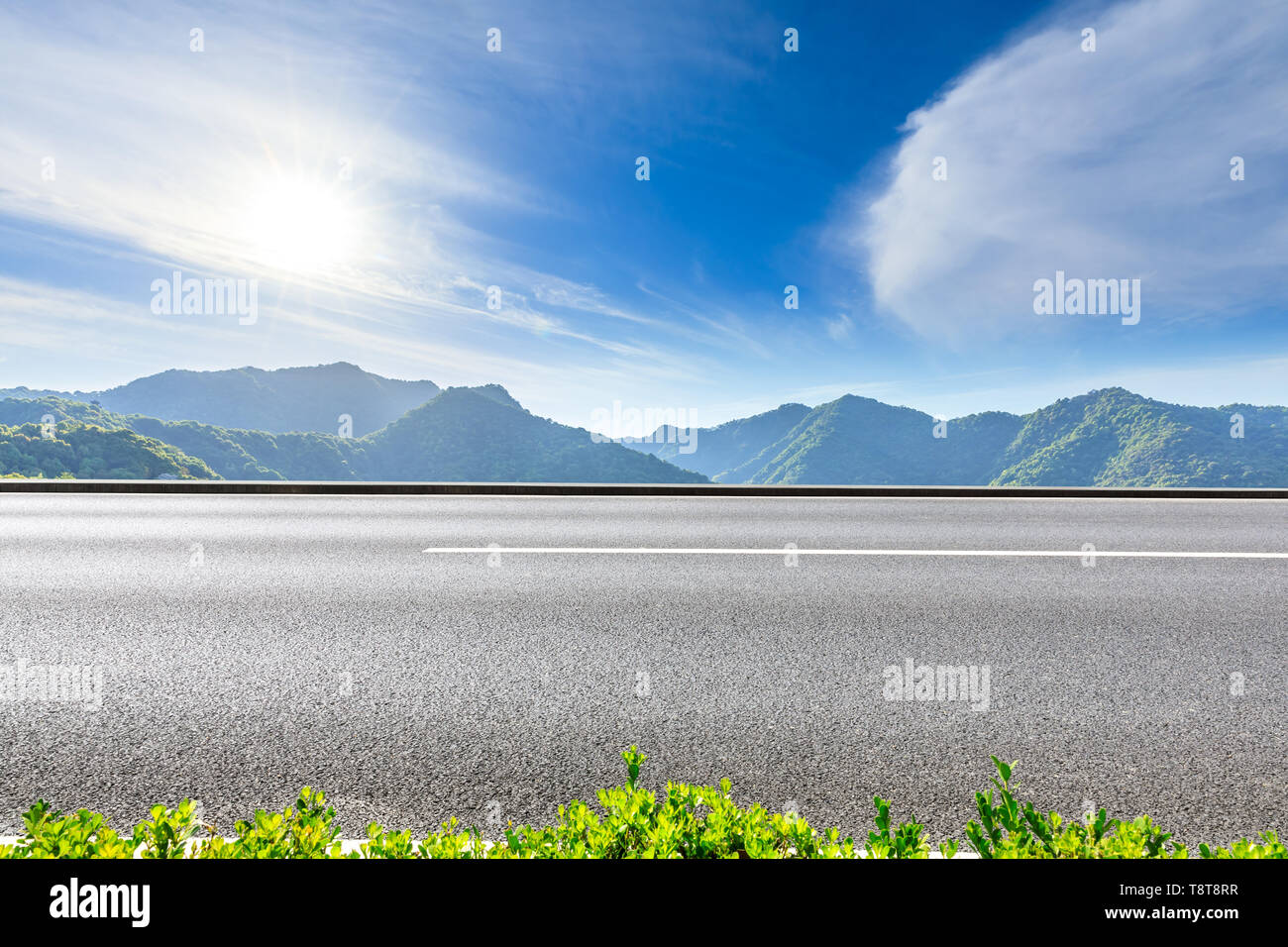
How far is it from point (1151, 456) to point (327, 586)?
122 m

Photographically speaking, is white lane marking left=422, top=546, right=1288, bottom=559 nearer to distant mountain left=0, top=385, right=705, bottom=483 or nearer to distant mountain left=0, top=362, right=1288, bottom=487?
distant mountain left=0, top=362, right=1288, bottom=487

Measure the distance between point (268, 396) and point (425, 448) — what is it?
8853cm

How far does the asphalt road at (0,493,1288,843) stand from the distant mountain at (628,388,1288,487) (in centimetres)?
5955

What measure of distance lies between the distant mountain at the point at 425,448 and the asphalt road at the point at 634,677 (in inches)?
2177

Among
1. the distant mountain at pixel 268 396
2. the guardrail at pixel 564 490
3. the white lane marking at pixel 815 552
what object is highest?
the distant mountain at pixel 268 396

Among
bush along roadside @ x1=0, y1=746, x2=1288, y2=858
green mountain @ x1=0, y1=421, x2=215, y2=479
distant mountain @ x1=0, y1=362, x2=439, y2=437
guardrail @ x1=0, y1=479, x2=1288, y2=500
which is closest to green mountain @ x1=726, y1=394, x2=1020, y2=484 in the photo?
distant mountain @ x1=0, y1=362, x2=439, y2=437

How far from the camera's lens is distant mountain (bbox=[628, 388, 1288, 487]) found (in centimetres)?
8938

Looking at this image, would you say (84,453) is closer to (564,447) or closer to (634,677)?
(634,677)

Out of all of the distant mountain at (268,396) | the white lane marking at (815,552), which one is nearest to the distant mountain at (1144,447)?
the white lane marking at (815,552)

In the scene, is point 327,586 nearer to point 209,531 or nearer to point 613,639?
point 613,639

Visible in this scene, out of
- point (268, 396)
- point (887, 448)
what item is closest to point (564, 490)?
point (887, 448)

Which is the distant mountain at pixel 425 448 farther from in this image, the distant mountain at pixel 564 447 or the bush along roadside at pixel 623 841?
the bush along roadside at pixel 623 841

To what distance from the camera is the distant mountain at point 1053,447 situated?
293ft

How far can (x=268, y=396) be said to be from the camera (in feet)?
522
